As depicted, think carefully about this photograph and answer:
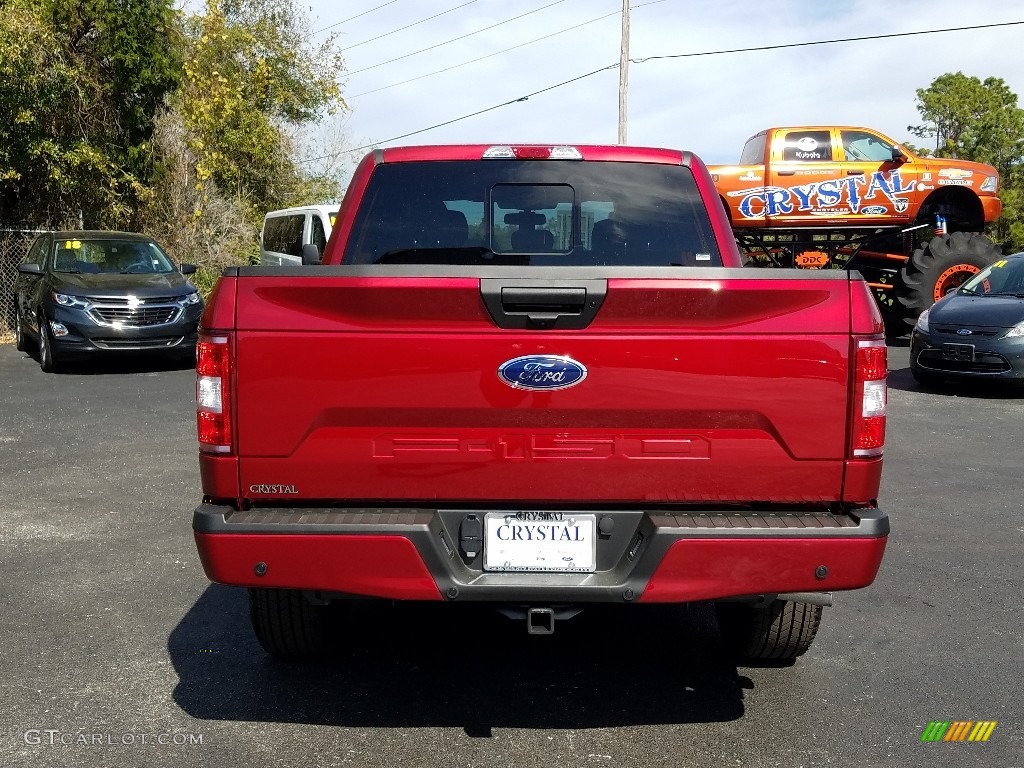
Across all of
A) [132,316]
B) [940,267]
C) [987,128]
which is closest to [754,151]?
[940,267]

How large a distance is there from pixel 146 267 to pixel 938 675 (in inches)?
490

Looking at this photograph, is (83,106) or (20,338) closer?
(20,338)

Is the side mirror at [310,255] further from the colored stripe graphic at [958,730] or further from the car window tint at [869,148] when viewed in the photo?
the car window tint at [869,148]

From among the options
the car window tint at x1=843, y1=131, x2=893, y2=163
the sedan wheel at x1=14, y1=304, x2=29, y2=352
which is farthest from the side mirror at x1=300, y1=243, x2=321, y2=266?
the car window tint at x1=843, y1=131, x2=893, y2=163

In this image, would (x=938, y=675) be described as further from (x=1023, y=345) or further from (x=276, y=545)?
(x=1023, y=345)

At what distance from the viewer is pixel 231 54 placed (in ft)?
80.3

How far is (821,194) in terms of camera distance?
642 inches

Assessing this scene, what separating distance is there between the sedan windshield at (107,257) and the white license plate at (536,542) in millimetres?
12065

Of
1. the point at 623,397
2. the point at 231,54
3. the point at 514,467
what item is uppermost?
the point at 231,54

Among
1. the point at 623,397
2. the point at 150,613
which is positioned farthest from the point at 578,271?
the point at 150,613

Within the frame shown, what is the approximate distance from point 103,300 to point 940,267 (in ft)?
36.9

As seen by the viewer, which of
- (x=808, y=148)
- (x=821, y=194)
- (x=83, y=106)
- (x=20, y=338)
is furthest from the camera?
(x=83, y=106)

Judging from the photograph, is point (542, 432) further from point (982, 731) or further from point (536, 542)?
point (982, 731)

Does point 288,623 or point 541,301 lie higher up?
point 541,301
